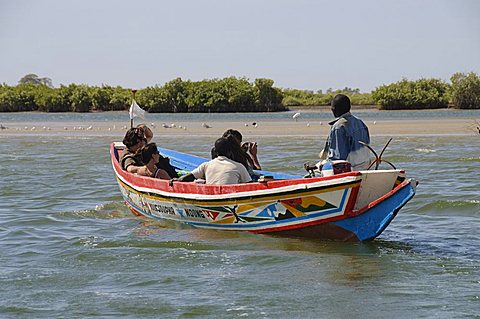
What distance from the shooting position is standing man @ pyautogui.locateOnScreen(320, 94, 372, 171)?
8836mm

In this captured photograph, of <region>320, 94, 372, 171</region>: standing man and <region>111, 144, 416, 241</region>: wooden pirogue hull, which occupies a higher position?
<region>320, 94, 372, 171</region>: standing man

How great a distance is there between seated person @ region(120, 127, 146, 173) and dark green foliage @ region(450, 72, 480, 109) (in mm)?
54447

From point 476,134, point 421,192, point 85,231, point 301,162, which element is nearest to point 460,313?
point 85,231

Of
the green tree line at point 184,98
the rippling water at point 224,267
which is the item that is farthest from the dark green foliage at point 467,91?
the rippling water at point 224,267

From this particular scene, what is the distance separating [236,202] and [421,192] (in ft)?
16.8

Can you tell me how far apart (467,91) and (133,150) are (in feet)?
182

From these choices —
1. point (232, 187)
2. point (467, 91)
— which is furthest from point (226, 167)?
point (467, 91)

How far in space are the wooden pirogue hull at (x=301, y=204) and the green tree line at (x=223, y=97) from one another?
5596 cm

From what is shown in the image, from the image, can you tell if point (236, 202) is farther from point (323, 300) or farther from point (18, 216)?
point (18, 216)

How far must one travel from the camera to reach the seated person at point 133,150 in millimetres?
11258

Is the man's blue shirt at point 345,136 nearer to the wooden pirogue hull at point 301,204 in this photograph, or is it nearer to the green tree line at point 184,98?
the wooden pirogue hull at point 301,204

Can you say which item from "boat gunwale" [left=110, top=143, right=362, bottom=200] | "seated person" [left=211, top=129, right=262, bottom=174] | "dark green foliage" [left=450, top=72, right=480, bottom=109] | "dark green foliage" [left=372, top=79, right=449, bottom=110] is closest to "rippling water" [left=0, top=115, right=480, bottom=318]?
"boat gunwale" [left=110, top=143, right=362, bottom=200]

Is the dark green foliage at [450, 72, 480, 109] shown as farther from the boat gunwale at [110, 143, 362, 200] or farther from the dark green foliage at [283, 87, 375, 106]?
the boat gunwale at [110, 143, 362, 200]

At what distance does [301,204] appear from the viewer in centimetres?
883
